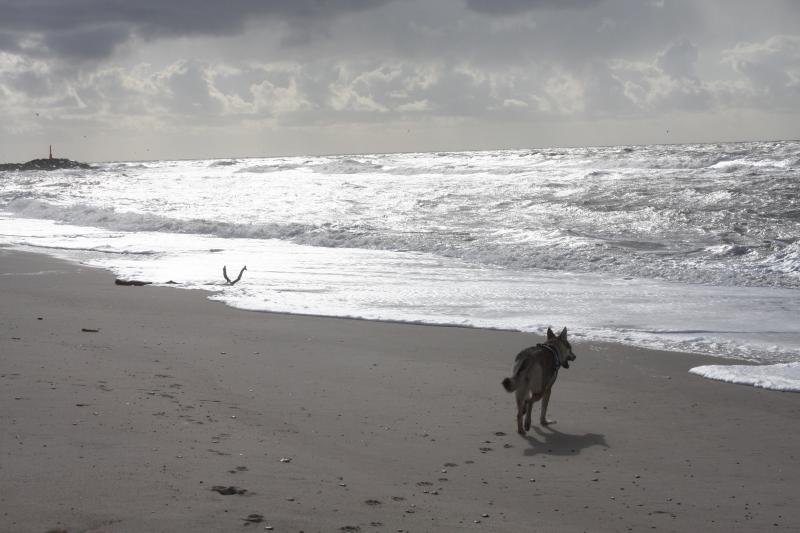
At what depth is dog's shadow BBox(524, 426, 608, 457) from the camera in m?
5.18

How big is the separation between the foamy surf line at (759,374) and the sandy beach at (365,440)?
0.17m

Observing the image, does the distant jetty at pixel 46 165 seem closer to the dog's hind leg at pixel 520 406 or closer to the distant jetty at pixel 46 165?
the distant jetty at pixel 46 165

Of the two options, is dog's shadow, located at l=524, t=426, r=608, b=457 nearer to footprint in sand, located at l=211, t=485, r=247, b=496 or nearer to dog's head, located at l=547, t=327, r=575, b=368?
dog's head, located at l=547, t=327, r=575, b=368

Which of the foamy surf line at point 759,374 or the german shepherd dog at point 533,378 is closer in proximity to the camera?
the german shepherd dog at point 533,378

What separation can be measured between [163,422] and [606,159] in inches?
1803

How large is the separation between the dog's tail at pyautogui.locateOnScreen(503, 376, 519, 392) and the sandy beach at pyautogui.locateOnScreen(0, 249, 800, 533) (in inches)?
13.4

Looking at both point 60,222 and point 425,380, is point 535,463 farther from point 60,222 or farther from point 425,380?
point 60,222

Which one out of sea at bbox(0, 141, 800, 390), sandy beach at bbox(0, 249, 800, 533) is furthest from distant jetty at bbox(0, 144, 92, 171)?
sandy beach at bbox(0, 249, 800, 533)

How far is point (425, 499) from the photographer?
168 inches

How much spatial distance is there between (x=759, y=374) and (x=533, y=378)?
2.59m

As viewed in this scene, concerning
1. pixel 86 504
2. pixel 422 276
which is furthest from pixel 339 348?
pixel 422 276

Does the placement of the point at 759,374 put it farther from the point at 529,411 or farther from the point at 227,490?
the point at 227,490

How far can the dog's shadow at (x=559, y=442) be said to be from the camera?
17.0ft

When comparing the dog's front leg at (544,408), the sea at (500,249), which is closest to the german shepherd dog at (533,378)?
the dog's front leg at (544,408)
